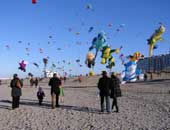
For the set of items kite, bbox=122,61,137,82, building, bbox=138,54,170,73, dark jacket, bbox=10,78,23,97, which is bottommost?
dark jacket, bbox=10,78,23,97

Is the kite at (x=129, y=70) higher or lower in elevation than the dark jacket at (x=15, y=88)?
higher

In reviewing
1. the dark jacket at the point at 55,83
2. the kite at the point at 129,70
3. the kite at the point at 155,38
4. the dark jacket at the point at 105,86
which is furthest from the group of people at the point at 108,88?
the kite at the point at 155,38

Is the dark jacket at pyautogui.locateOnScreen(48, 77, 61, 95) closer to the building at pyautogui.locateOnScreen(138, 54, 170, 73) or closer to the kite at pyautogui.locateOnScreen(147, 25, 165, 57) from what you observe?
the kite at pyautogui.locateOnScreen(147, 25, 165, 57)

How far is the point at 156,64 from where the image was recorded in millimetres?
107250

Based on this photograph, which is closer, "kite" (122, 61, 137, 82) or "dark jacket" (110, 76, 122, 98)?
"dark jacket" (110, 76, 122, 98)

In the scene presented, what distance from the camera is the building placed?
10156cm

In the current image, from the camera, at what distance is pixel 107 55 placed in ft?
157

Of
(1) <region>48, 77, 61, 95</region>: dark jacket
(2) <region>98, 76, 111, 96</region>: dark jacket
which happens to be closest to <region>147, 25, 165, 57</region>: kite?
(1) <region>48, 77, 61, 95</region>: dark jacket

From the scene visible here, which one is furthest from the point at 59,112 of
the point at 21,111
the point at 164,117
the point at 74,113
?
the point at 164,117

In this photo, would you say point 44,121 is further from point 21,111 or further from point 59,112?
point 21,111

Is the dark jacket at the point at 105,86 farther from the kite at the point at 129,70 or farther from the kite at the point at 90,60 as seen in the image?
the kite at the point at 90,60

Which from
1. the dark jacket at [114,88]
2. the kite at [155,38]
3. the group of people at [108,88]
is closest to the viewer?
the group of people at [108,88]

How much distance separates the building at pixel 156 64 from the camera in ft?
333

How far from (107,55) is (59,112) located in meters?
33.5
